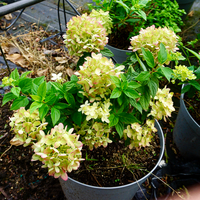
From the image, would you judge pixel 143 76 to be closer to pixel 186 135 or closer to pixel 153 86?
pixel 153 86

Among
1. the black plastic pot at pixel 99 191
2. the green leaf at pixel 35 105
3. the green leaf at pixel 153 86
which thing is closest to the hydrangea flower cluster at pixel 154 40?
the green leaf at pixel 153 86

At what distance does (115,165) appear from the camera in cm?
119

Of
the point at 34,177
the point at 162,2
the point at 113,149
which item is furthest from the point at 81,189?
the point at 162,2

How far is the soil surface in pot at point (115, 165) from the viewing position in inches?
43.9

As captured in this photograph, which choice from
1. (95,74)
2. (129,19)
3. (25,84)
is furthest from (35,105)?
(129,19)

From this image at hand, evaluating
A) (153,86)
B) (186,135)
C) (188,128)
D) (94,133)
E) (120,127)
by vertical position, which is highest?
(153,86)

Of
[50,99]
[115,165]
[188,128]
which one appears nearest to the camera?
[50,99]

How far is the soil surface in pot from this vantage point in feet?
3.66

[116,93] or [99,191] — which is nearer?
[116,93]

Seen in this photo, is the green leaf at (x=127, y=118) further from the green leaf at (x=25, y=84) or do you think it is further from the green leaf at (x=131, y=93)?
the green leaf at (x=25, y=84)

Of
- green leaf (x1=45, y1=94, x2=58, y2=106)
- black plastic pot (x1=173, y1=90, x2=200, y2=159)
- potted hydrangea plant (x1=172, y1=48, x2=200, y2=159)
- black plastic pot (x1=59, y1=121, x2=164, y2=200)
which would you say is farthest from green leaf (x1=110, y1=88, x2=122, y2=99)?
black plastic pot (x1=173, y1=90, x2=200, y2=159)

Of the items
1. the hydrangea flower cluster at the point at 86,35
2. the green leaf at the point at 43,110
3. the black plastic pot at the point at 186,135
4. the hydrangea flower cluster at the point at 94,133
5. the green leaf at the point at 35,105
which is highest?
the hydrangea flower cluster at the point at 86,35

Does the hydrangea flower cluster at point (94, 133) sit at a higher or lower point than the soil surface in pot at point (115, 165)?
higher

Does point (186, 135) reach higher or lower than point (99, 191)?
lower
